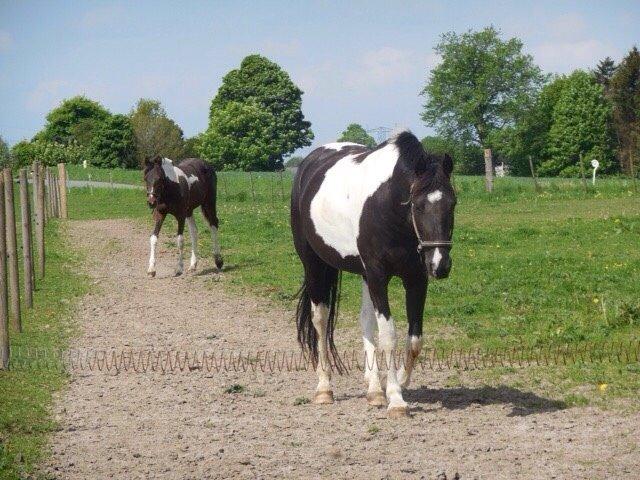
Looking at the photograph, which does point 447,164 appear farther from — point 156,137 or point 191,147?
point 191,147

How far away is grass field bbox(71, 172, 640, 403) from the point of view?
428 inches

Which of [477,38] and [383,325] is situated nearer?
[383,325]

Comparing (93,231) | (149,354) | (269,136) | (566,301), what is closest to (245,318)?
(149,354)

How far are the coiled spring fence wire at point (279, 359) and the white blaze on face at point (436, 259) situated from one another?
2.22 metres

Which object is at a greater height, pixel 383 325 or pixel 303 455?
pixel 383 325

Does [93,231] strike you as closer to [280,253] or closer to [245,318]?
[280,253]

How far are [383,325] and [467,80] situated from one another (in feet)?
271

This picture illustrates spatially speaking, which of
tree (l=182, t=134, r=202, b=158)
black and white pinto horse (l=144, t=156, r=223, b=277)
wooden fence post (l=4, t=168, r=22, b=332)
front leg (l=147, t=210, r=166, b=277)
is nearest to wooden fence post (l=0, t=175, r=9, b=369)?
wooden fence post (l=4, t=168, r=22, b=332)

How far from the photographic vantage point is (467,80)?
88500 mm

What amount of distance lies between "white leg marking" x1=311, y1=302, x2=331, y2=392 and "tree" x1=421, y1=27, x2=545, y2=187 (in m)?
79.1

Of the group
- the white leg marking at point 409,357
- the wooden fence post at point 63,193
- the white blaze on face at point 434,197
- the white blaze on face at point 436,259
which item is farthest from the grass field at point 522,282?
the wooden fence post at point 63,193

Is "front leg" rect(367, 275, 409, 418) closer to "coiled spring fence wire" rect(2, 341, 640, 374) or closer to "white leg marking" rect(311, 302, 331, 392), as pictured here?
"white leg marking" rect(311, 302, 331, 392)

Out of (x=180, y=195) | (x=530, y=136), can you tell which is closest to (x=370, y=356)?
(x=180, y=195)

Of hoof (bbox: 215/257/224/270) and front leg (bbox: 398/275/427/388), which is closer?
front leg (bbox: 398/275/427/388)
